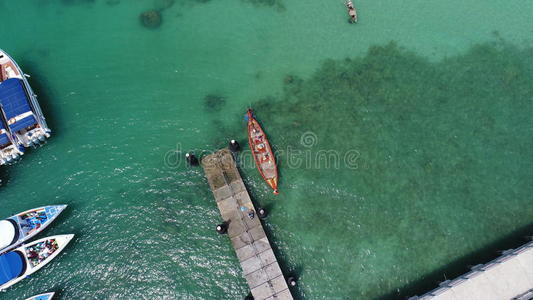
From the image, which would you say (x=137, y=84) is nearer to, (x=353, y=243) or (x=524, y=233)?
(x=353, y=243)

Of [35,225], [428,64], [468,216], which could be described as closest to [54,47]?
[35,225]

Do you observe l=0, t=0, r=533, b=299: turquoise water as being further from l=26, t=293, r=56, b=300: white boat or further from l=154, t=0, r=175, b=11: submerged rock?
l=154, t=0, r=175, b=11: submerged rock

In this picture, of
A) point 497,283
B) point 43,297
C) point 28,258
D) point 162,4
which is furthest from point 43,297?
point 497,283

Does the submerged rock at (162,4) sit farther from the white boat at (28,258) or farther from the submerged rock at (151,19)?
the white boat at (28,258)

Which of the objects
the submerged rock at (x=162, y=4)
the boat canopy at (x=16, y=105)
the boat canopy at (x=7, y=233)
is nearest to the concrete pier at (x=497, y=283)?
the boat canopy at (x=7, y=233)

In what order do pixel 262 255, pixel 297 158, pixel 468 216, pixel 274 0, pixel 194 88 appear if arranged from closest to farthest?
pixel 262 255 → pixel 468 216 → pixel 297 158 → pixel 194 88 → pixel 274 0

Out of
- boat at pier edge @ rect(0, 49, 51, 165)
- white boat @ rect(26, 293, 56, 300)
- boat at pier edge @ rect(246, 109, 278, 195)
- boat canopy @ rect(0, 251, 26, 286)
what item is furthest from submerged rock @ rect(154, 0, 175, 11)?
white boat @ rect(26, 293, 56, 300)
